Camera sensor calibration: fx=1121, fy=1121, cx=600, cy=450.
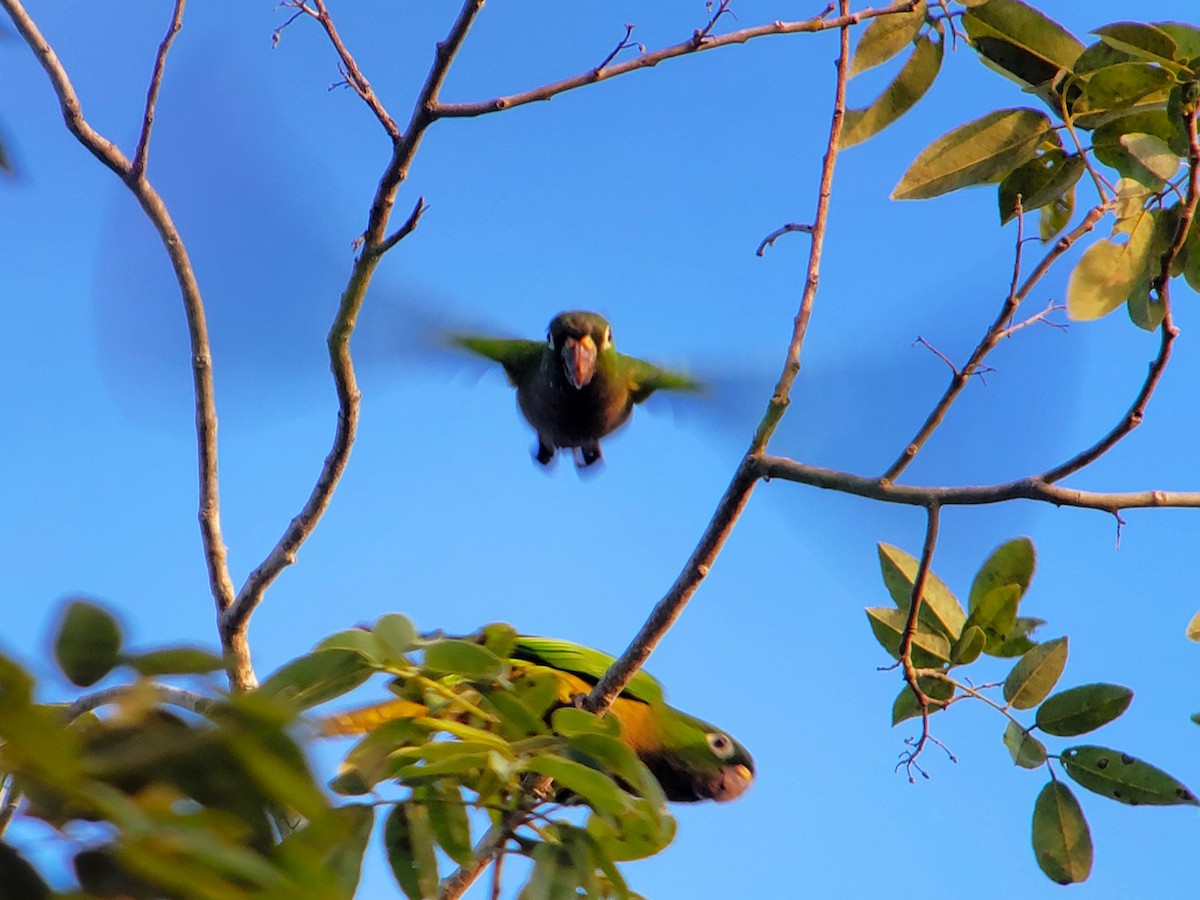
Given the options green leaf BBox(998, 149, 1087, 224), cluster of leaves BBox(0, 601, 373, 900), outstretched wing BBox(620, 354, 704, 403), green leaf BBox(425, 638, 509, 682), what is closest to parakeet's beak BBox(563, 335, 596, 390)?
outstretched wing BBox(620, 354, 704, 403)

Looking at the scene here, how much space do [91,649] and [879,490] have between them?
4.51 feet

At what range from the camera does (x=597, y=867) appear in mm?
1275

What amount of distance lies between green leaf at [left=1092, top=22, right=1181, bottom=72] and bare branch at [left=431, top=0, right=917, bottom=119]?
19.8 inches

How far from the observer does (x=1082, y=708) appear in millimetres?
1789

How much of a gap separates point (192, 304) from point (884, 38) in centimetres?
150

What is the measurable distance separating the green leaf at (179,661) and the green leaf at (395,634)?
2.28 feet

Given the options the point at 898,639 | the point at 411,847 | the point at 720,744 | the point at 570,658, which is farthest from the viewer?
the point at 720,744

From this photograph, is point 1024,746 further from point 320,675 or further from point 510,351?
point 510,351

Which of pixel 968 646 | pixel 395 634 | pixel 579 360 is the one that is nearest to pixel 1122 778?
pixel 968 646

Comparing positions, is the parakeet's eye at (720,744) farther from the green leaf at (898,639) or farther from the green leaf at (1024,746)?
the green leaf at (1024,746)

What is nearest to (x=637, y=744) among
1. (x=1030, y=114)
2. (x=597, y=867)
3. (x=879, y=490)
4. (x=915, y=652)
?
(x=915, y=652)

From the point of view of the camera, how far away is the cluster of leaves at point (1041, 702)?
1.78 metres

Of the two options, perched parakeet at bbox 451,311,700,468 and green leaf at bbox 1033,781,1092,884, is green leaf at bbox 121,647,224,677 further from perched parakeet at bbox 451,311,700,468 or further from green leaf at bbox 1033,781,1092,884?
perched parakeet at bbox 451,311,700,468

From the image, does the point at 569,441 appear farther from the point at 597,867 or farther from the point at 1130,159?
the point at 597,867
